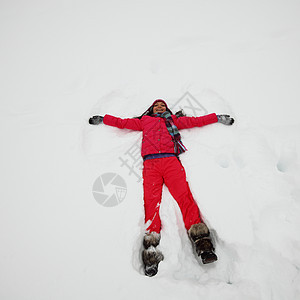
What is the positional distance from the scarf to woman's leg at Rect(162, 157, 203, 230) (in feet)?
0.63

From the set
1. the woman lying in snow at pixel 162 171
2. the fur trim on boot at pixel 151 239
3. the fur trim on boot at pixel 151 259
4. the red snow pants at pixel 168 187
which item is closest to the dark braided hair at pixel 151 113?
the woman lying in snow at pixel 162 171

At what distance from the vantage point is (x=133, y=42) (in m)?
3.40

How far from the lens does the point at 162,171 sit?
2.11 m

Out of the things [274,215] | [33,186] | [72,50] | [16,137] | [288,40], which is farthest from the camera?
[72,50]

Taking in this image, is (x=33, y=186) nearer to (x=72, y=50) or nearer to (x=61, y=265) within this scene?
(x=61, y=265)

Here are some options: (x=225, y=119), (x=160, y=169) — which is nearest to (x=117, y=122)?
(x=160, y=169)

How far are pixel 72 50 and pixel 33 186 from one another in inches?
113

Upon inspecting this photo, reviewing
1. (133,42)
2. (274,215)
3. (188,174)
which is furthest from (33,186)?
(133,42)

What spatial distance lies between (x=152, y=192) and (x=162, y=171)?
12.8 inches

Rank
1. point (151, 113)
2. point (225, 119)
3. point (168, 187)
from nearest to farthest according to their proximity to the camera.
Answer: point (168, 187)
point (225, 119)
point (151, 113)

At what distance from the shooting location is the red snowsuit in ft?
5.88

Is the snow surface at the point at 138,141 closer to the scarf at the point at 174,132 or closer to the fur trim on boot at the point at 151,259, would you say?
the fur trim on boot at the point at 151,259

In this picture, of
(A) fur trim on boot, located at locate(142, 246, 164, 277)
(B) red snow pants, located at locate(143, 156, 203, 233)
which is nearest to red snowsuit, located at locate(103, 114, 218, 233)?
(B) red snow pants, located at locate(143, 156, 203, 233)
